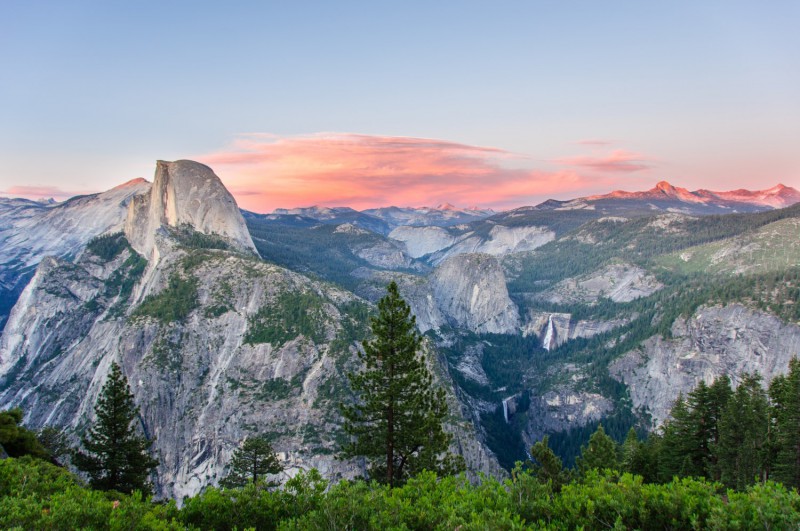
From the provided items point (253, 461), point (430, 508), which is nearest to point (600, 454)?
point (253, 461)

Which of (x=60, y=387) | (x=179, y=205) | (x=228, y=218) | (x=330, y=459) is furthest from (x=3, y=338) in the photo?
(x=330, y=459)

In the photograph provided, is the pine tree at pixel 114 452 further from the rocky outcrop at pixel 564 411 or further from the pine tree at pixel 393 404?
the rocky outcrop at pixel 564 411

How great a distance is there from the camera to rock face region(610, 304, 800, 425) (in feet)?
431

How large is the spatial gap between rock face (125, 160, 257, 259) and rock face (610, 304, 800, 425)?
499 feet

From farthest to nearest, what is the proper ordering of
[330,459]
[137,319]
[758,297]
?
[758,297] < [137,319] < [330,459]

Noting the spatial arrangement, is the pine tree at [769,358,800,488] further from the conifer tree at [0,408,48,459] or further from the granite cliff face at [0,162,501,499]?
the granite cliff face at [0,162,501,499]

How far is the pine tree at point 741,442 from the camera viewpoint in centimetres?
4028

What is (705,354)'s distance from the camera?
475 feet

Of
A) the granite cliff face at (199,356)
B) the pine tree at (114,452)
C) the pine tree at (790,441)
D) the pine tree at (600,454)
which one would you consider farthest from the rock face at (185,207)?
the pine tree at (790,441)

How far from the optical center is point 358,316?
397ft

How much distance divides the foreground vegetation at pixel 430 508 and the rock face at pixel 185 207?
15270 cm

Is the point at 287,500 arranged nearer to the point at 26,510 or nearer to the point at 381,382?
the point at 26,510

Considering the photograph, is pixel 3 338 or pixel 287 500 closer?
pixel 287 500

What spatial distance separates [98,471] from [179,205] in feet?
452
